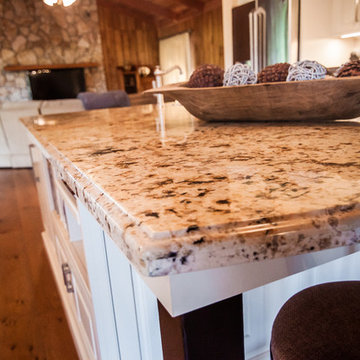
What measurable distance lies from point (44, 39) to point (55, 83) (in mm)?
912

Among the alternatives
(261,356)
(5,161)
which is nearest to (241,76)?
(261,356)

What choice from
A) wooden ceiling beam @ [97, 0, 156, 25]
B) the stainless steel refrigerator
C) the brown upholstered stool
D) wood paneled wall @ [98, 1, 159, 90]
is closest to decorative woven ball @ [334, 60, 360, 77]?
the brown upholstered stool

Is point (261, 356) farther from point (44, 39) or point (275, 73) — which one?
point (44, 39)

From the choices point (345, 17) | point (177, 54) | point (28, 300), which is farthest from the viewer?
point (177, 54)

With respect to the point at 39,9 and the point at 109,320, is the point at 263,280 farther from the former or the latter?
the point at 39,9

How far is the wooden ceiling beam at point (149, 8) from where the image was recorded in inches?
312

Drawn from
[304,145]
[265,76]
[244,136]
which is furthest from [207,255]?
[265,76]

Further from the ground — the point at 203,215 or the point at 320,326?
the point at 203,215

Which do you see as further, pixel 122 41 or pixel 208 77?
pixel 122 41

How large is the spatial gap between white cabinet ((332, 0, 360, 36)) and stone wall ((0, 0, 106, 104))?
5.58 metres

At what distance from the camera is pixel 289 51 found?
3.42 metres

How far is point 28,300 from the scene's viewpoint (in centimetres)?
168

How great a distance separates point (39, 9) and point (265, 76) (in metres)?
7.77

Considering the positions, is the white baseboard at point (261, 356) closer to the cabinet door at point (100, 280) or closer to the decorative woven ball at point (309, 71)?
the cabinet door at point (100, 280)
